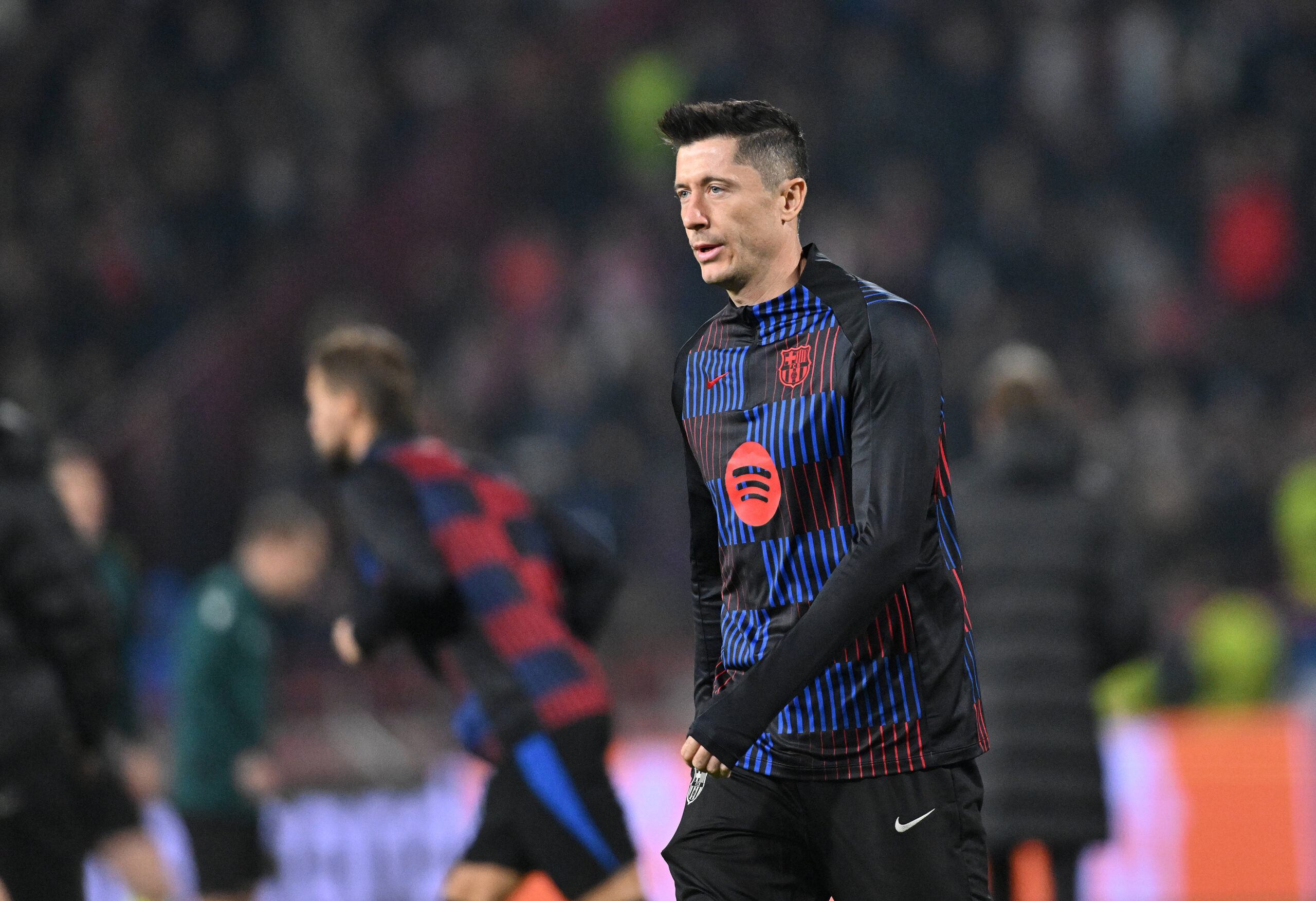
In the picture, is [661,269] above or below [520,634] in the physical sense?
above

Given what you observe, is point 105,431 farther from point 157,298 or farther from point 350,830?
point 350,830

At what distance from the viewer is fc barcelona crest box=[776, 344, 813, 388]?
3018 mm

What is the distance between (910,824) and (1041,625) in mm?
2817

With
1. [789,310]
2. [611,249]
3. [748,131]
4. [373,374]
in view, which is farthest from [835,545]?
[611,249]

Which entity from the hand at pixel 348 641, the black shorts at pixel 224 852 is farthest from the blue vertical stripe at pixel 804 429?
the black shorts at pixel 224 852

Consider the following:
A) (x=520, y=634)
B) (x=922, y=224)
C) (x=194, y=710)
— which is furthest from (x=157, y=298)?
(x=520, y=634)

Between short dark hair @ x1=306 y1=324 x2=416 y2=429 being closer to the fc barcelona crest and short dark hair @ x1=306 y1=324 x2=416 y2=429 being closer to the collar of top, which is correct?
the collar of top

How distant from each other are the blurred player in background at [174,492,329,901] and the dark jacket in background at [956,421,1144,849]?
303 centimetres

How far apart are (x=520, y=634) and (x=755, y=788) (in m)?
1.73

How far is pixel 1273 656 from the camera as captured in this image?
34.9ft

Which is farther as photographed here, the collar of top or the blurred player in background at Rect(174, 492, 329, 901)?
the blurred player in background at Rect(174, 492, 329, 901)

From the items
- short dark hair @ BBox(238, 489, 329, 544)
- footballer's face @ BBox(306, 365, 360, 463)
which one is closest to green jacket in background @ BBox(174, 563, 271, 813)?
short dark hair @ BBox(238, 489, 329, 544)

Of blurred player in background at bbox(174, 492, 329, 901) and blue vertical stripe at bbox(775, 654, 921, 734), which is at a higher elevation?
blue vertical stripe at bbox(775, 654, 921, 734)

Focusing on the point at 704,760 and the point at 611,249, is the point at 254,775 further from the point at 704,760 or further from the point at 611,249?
the point at 611,249
